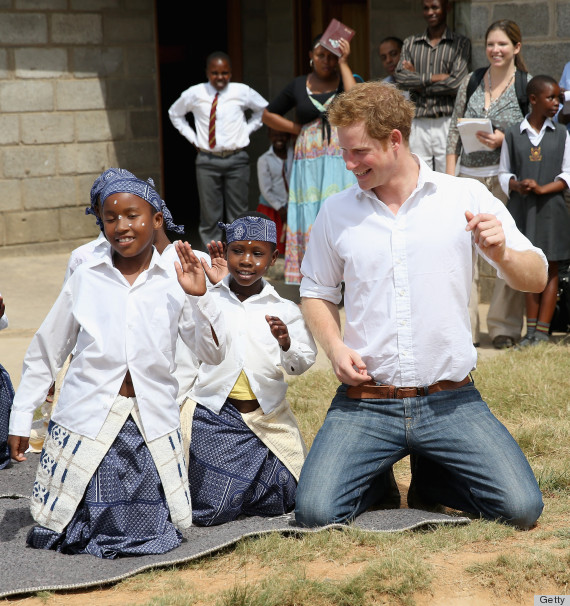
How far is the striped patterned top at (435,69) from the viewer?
7.44 meters

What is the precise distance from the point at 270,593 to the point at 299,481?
0.76 meters

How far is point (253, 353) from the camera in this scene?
163 inches

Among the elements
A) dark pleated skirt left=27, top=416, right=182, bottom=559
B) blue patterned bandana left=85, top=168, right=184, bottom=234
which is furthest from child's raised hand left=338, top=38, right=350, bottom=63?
dark pleated skirt left=27, top=416, right=182, bottom=559

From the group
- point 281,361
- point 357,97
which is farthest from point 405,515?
point 357,97

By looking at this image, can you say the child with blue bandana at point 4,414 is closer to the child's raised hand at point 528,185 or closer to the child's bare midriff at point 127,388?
the child's bare midriff at point 127,388

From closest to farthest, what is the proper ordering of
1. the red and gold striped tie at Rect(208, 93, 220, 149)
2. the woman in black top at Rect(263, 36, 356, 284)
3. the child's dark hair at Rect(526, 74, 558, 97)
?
the child's dark hair at Rect(526, 74, 558, 97), the woman in black top at Rect(263, 36, 356, 284), the red and gold striped tie at Rect(208, 93, 220, 149)

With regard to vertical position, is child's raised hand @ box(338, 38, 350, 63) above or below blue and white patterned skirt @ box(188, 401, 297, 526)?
above

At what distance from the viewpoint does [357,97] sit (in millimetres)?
3898

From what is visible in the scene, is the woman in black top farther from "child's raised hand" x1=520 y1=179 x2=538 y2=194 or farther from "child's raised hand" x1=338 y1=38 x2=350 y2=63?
"child's raised hand" x1=520 y1=179 x2=538 y2=194

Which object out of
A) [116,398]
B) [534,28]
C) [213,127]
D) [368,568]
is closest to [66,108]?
[213,127]

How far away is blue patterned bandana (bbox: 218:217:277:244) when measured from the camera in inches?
169

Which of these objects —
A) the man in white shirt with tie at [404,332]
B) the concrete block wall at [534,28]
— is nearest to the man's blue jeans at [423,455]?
the man in white shirt with tie at [404,332]

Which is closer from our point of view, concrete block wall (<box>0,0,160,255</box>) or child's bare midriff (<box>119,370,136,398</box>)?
child's bare midriff (<box>119,370,136,398</box>)

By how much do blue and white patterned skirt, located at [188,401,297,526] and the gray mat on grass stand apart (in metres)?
0.06
